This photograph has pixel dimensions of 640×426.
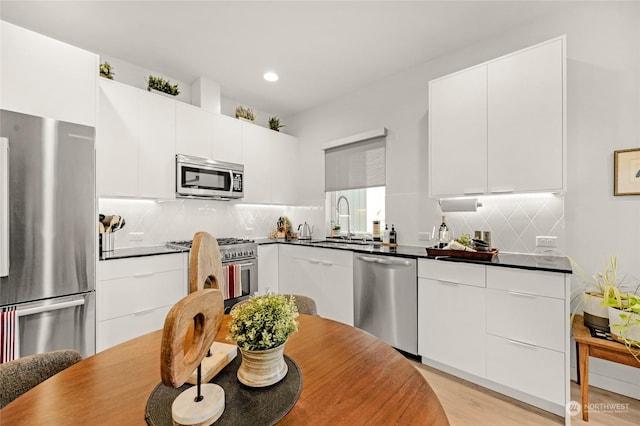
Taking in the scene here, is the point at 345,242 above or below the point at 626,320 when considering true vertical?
above

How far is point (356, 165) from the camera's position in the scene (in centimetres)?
360

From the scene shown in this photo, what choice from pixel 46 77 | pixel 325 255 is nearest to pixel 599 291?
pixel 325 255

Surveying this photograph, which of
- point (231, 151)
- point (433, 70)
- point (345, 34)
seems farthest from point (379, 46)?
point (231, 151)

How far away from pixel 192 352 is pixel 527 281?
206 cm

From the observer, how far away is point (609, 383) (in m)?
2.05

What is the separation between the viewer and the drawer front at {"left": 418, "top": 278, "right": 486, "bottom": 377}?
2070 mm

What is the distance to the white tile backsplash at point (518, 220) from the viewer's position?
7.44 ft

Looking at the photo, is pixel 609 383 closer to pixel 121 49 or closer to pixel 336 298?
pixel 336 298

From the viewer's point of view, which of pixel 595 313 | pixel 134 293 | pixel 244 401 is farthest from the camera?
pixel 134 293

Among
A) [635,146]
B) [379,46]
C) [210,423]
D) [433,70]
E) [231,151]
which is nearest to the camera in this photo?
[210,423]

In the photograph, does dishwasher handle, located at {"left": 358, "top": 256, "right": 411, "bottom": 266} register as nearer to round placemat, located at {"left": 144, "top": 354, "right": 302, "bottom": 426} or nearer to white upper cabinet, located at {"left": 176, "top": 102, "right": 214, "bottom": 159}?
round placemat, located at {"left": 144, "top": 354, "right": 302, "bottom": 426}

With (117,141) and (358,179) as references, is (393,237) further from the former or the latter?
(117,141)

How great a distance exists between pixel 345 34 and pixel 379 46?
39cm

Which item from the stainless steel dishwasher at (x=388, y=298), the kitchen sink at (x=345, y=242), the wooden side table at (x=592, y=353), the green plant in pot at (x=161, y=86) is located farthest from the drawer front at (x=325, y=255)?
the green plant in pot at (x=161, y=86)
